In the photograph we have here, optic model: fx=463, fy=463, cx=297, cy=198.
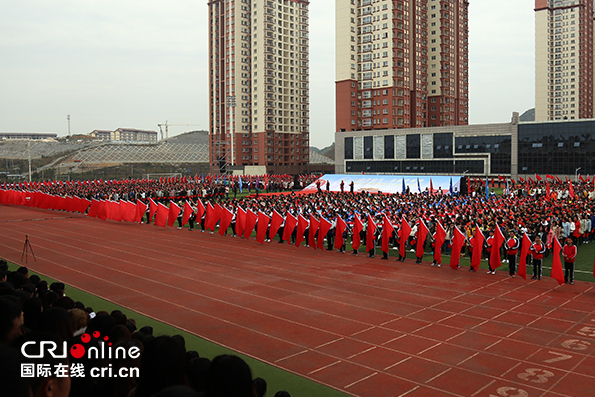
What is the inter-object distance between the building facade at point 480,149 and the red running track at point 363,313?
5225cm

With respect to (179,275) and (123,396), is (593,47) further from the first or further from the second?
(123,396)

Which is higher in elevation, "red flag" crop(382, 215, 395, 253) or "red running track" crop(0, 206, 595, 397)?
"red flag" crop(382, 215, 395, 253)

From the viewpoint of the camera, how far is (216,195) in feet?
161

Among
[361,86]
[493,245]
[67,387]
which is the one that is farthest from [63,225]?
[361,86]

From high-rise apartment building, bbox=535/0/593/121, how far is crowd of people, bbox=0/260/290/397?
5286 inches

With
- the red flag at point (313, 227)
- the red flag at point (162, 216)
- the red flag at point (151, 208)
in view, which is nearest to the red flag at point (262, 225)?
the red flag at point (313, 227)

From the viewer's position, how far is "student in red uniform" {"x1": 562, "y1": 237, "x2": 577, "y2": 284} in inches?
583

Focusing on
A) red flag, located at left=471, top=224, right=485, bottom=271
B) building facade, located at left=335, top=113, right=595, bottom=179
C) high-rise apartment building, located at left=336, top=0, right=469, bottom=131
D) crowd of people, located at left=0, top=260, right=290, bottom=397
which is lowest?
red flag, located at left=471, top=224, right=485, bottom=271

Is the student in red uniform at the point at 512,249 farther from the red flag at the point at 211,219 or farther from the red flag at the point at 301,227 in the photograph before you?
the red flag at the point at 211,219

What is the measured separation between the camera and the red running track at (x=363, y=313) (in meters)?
8.66

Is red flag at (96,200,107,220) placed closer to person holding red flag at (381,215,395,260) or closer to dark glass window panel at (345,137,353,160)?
person holding red flag at (381,215,395,260)

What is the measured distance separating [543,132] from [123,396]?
69.5 meters

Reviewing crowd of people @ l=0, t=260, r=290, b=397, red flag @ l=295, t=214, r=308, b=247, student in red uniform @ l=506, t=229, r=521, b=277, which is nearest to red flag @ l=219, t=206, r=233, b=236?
red flag @ l=295, t=214, r=308, b=247

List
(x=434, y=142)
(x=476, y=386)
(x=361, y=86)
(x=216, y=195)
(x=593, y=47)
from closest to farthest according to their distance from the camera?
(x=476, y=386) → (x=216, y=195) → (x=434, y=142) → (x=361, y=86) → (x=593, y=47)
